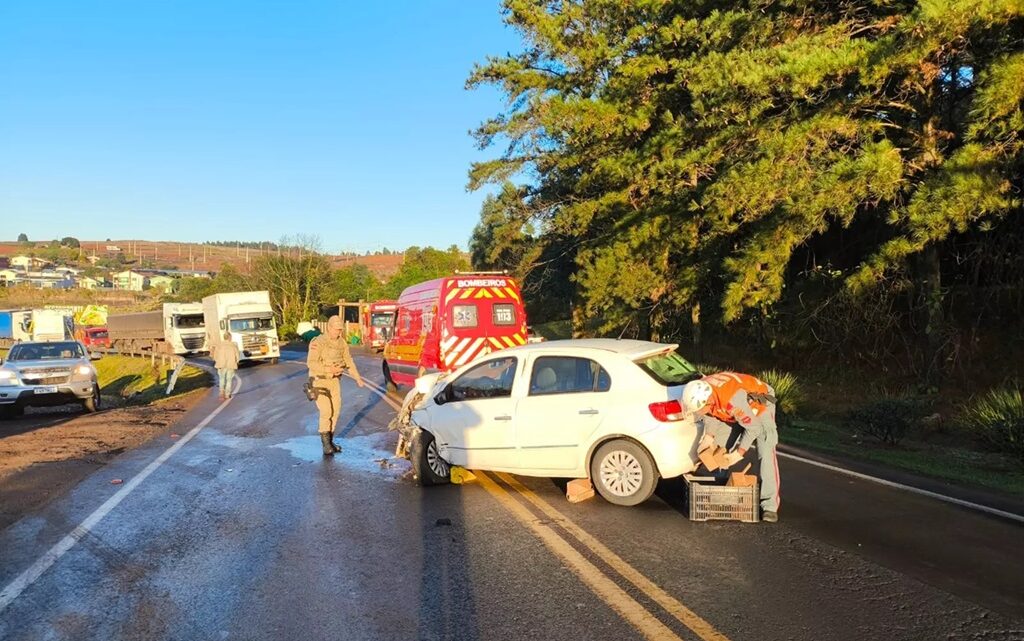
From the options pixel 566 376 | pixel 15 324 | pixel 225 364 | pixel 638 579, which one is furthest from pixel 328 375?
pixel 15 324

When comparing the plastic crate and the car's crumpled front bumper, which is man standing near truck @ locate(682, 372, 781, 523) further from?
the car's crumpled front bumper

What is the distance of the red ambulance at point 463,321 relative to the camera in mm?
16503

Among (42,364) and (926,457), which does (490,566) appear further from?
(42,364)

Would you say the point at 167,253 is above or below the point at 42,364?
above

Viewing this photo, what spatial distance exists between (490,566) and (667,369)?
9.48 ft

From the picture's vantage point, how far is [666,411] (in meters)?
6.79

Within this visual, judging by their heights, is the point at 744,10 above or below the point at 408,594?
above

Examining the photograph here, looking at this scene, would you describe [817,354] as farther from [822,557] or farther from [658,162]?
[822,557]

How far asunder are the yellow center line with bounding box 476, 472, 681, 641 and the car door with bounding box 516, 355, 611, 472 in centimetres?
56

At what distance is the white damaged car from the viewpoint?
22.4 ft

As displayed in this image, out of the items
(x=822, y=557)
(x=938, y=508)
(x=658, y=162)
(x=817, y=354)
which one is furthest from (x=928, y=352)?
(x=822, y=557)

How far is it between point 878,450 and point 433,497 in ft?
22.8

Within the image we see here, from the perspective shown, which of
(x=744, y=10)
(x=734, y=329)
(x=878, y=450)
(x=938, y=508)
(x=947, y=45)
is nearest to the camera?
(x=938, y=508)

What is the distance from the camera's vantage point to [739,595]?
4.72 meters
